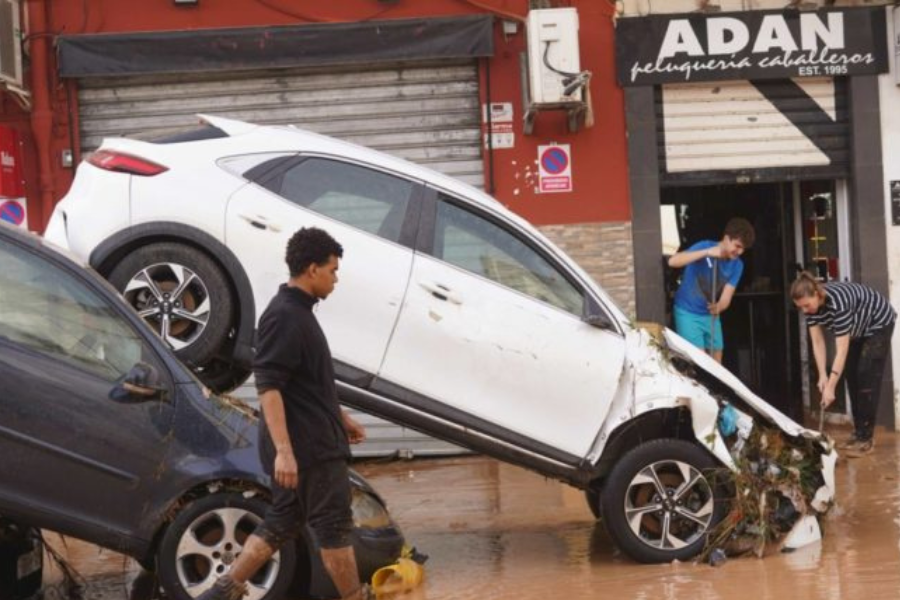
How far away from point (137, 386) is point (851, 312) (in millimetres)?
5489

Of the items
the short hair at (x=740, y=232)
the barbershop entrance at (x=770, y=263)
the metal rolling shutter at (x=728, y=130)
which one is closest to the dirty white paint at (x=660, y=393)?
the short hair at (x=740, y=232)

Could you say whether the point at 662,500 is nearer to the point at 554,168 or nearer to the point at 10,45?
the point at 554,168

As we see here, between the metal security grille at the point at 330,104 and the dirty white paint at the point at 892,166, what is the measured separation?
3502mm

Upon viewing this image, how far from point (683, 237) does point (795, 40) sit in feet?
6.84

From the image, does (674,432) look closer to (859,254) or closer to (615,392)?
(615,392)

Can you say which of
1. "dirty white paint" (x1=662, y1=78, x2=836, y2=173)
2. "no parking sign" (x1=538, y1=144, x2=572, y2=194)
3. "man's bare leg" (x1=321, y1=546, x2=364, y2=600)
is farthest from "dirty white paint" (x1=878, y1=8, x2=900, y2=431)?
"man's bare leg" (x1=321, y1=546, x2=364, y2=600)

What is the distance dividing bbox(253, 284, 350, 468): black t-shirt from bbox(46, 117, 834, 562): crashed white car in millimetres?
1157

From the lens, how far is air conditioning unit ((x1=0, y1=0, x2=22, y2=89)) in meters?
11.8

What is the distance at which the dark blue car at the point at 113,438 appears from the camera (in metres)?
6.59

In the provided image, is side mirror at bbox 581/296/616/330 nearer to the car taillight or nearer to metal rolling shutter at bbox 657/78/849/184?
the car taillight

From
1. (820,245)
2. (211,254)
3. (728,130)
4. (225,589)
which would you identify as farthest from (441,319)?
(820,245)

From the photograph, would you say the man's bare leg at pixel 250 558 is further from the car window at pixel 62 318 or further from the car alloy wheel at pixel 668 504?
the car alloy wheel at pixel 668 504

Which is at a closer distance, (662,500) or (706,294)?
(662,500)

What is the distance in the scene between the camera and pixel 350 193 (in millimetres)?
7672
